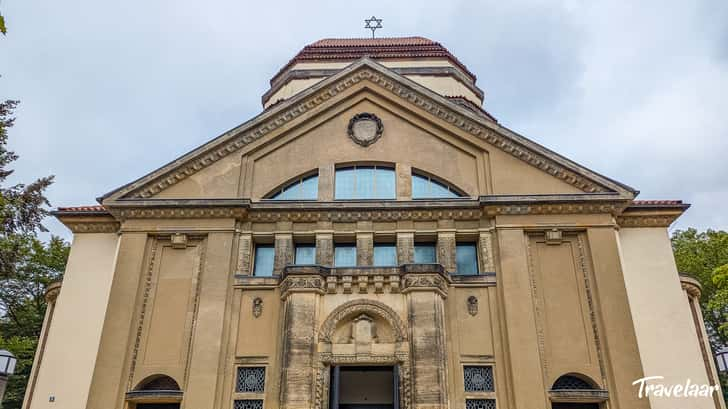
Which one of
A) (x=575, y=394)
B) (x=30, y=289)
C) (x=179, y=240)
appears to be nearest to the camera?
(x=575, y=394)

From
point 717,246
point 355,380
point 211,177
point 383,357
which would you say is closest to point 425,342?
point 383,357

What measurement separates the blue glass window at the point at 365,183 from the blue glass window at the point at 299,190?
80 cm

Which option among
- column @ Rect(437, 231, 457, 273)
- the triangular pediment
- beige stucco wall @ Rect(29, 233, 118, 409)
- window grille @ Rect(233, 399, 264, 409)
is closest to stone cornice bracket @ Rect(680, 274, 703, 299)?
the triangular pediment

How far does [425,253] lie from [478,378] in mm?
4453

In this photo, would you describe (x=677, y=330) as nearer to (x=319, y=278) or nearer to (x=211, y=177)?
(x=319, y=278)

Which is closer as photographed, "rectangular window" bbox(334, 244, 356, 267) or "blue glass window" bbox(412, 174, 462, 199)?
"rectangular window" bbox(334, 244, 356, 267)

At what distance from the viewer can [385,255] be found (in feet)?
63.6

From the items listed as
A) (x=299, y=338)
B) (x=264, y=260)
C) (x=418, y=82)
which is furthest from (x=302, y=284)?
(x=418, y=82)

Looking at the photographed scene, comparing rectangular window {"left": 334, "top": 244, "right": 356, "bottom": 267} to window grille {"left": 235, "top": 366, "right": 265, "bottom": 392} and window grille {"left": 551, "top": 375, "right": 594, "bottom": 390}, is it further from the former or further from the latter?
window grille {"left": 551, "top": 375, "right": 594, "bottom": 390}

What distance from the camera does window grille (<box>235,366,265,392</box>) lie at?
1717 cm

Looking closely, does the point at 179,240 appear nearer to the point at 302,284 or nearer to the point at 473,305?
the point at 302,284

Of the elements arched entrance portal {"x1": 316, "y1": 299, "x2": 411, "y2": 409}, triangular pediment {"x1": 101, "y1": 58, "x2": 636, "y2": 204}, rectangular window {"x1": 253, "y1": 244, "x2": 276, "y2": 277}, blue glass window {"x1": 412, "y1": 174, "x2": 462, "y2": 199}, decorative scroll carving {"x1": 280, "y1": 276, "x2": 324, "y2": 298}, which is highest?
triangular pediment {"x1": 101, "y1": 58, "x2": 636, "y2": 204}

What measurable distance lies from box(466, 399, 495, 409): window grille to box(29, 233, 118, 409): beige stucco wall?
1154 centimetres

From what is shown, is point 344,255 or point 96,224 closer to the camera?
point 344,255
